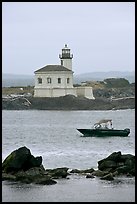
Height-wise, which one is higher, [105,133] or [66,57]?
[66,57]

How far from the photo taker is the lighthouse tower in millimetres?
48062

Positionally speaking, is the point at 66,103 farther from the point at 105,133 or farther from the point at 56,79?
the point at 105,133

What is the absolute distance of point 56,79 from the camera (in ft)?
165

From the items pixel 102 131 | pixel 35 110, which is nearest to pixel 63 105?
pixel 35 110

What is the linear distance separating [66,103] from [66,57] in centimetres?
567

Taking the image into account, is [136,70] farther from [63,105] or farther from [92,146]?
[63,105]

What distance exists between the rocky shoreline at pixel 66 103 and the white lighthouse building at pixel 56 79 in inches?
33.4

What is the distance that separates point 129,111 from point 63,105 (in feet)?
29.0

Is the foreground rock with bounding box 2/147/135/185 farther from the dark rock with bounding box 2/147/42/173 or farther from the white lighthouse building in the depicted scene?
the white lighthouse building

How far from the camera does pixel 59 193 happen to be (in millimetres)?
9266

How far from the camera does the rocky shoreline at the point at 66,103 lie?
53.2 m

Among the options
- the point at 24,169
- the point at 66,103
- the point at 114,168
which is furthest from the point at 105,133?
the point at 66,103

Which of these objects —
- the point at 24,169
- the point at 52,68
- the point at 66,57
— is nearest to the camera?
the point at 24,169

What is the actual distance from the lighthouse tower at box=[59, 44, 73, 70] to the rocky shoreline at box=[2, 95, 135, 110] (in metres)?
3.51
